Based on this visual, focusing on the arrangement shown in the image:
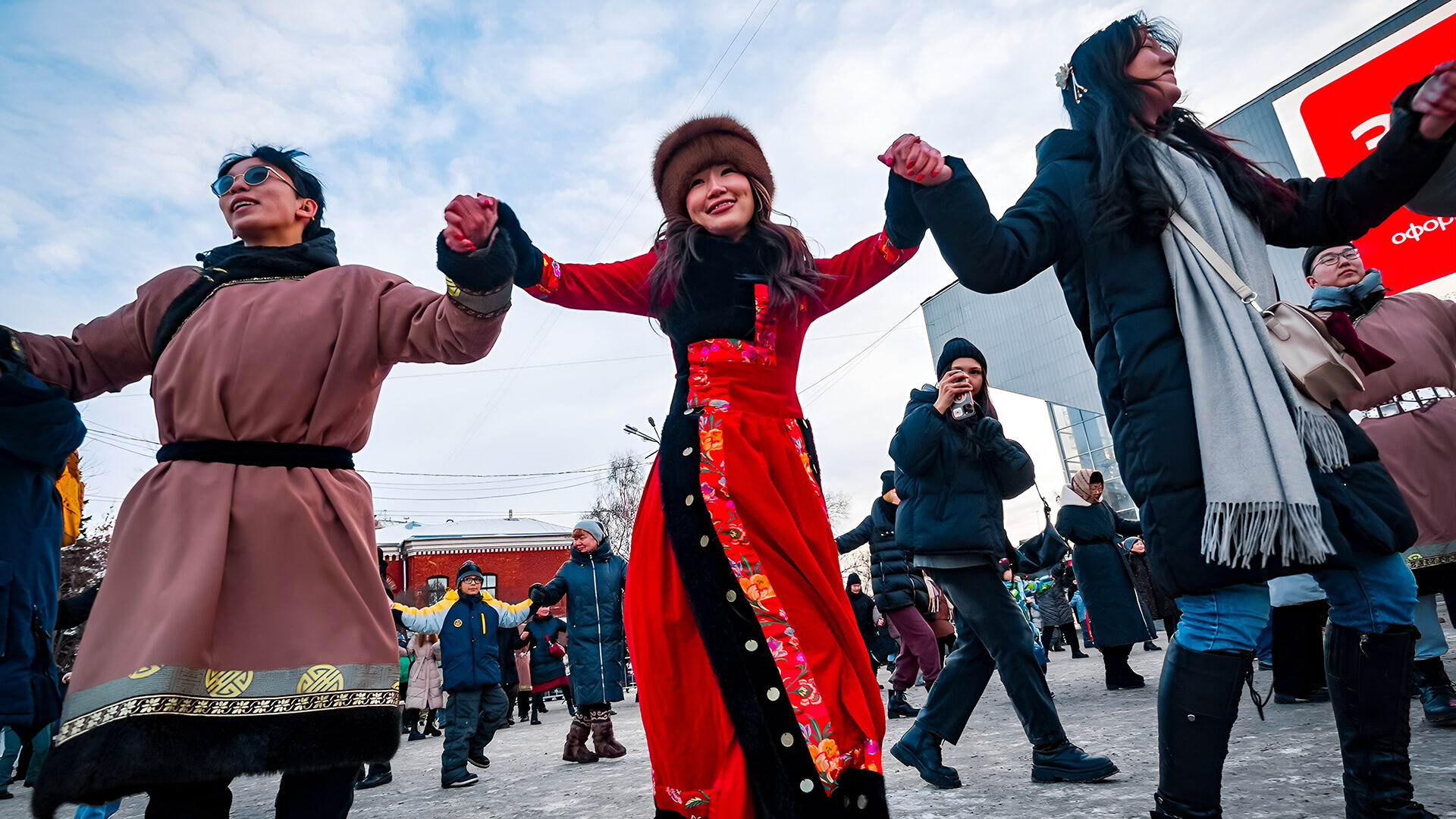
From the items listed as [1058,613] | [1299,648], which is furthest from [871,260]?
[1058,613]

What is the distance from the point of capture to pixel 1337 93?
434 inches

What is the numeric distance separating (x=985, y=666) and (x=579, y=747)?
3.46 metres

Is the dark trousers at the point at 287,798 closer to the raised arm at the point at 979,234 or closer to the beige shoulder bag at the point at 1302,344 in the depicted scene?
the raised arm at the point at 979,234

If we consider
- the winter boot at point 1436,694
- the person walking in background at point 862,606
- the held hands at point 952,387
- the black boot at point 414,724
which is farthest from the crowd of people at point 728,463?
the person walking in background at point 862,606

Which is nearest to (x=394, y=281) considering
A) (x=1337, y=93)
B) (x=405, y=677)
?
(x=405, y=677)

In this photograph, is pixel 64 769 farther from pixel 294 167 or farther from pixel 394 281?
pixel 294 167

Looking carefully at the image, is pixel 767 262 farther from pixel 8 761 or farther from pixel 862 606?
pixel 862 606

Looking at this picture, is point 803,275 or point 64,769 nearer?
point 64,769

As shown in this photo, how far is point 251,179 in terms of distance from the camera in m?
2.39

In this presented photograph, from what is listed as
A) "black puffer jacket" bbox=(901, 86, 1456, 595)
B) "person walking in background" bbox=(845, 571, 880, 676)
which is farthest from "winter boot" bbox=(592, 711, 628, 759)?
"person walking in background" bbox=(845, 571, 880, 676)

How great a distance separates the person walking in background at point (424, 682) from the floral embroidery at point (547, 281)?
830 centimetres

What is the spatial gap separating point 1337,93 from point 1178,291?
12.2 meters

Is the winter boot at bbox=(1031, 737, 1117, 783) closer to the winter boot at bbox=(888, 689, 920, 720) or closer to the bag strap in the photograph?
the bag strap

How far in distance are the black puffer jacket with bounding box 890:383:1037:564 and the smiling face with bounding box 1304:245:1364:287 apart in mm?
1630
